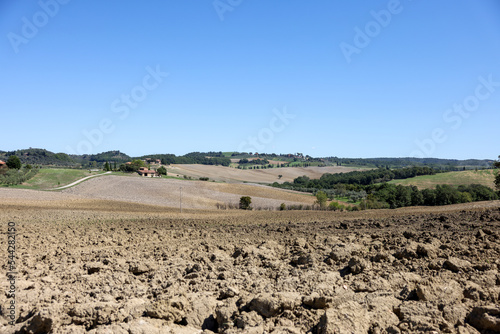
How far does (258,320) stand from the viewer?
6531 millimetres

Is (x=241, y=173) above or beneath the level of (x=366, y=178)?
above

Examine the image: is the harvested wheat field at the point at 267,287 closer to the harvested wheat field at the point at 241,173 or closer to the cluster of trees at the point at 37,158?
the harvested wheat field at the point at 241,173

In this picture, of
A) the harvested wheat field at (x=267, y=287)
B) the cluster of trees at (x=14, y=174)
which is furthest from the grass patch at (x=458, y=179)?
the harvested wheat field at (x=267, y=287)

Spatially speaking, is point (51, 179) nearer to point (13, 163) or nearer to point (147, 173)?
point (13, 163)

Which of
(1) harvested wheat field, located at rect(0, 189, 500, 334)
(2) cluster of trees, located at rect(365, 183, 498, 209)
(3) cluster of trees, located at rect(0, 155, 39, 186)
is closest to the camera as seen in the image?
(1) harvested wheat field, located at rect(0, 189, 500, 334)

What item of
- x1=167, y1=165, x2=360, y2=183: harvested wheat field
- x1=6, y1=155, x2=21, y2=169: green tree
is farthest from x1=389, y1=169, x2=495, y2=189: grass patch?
→ x1=6, y1=155, x2=21, y2=169: green tree

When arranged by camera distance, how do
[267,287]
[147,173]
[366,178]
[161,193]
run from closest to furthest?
[267,287] < [161,193] < [147,173] < [366,178]

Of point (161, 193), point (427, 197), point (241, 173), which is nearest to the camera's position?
point (427, 197)

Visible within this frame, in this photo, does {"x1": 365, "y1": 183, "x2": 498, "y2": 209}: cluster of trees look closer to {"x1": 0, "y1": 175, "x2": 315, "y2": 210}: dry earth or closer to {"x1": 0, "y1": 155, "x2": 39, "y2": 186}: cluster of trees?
{"x1": 0, "y1": 175, "x2": 315, "y2": 210}: dry earth

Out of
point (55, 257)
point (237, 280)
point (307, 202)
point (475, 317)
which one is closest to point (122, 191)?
point (307, 202)

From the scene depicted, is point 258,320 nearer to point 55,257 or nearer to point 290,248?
point 290,248

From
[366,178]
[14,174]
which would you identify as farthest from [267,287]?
[366,178]

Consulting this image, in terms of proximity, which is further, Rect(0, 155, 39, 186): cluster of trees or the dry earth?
Rect(0, 155, 39, 186): cluster of trees

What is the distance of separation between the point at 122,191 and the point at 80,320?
187 ft
